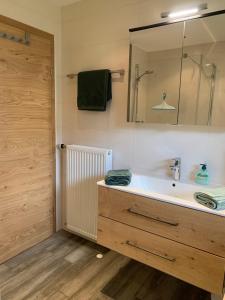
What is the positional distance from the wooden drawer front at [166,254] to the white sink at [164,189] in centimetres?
26

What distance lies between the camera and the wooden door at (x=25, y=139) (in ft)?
6.49

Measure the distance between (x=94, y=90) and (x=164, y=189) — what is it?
3.49 feet

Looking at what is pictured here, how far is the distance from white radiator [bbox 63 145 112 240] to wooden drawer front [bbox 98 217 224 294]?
51cm

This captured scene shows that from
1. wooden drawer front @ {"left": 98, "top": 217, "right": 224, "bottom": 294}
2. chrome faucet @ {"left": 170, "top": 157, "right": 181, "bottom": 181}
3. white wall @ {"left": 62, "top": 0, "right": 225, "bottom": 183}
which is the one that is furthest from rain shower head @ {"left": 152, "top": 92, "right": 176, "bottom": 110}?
wooden drawer front @ {"left": 98, "top": 217, "right": 224, "bottom": 294}

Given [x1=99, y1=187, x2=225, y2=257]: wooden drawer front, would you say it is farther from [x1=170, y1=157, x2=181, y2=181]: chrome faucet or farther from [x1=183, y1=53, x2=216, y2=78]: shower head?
[x1=183, y1=53, x2=216, y2=78]: shower head

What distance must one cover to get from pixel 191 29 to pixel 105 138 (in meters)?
1.13

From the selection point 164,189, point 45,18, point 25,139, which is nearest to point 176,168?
point 164,189

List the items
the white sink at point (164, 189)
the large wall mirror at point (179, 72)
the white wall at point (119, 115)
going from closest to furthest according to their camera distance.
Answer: the white sink at point (164, 189)
the large wall mirror at point (179, 72)
the white wall at point (119, 115)

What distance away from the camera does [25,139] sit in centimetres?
216

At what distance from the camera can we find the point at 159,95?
183 cm

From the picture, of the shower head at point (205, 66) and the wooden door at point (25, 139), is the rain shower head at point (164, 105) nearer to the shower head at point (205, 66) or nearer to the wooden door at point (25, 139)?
the shower head at point (205, 66)

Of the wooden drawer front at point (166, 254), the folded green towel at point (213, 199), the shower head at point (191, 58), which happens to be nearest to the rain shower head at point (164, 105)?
the shower head at point (191, 58)

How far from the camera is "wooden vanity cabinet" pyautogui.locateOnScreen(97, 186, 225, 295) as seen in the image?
131 cm

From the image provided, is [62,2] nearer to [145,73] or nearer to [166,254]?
[145,73]
